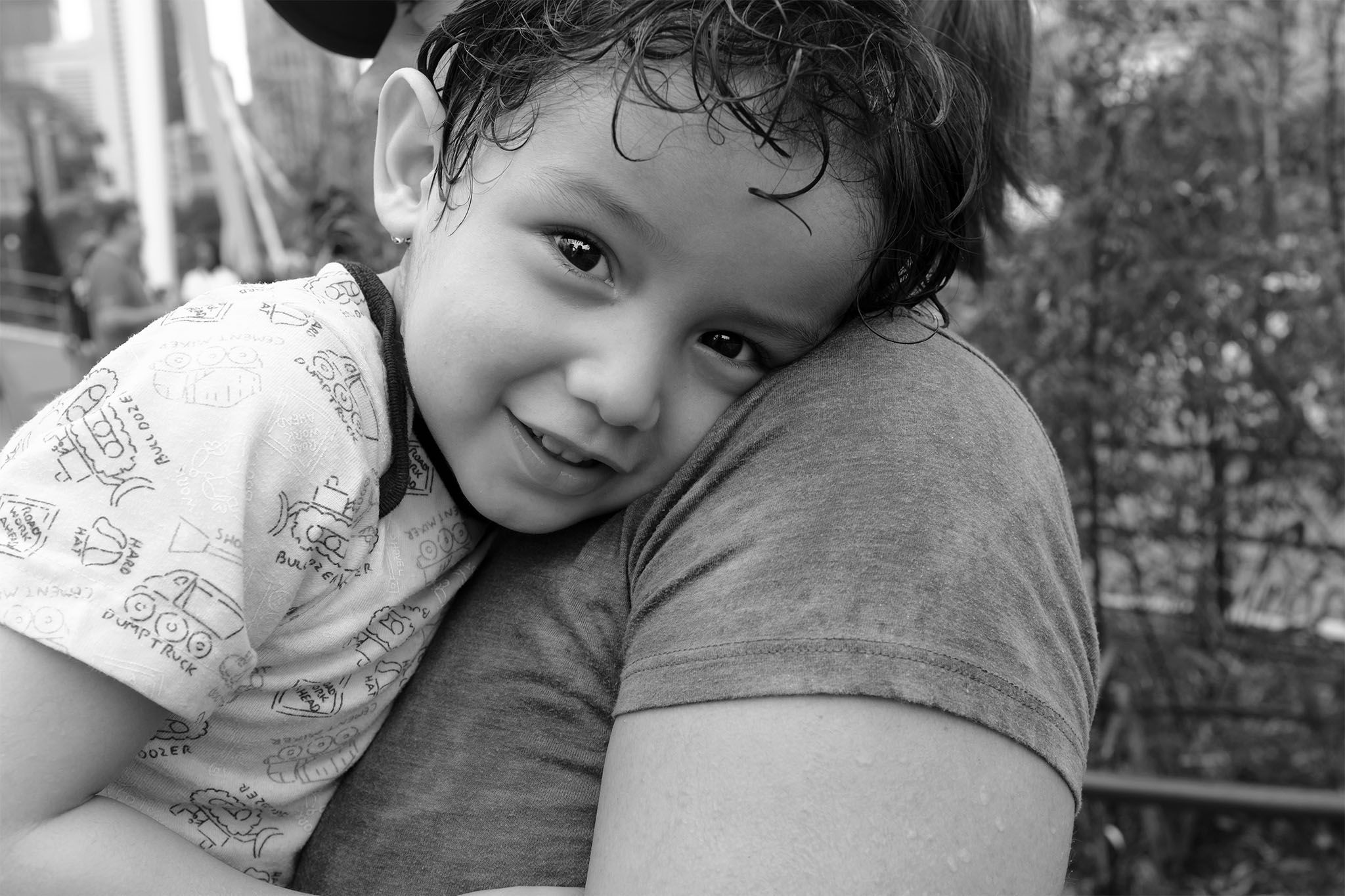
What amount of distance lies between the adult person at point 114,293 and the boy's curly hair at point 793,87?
5812 millimetres

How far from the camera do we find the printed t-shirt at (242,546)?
92 cm

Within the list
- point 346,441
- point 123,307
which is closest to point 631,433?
point 346,441

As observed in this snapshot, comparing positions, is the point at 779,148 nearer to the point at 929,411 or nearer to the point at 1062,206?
the point at 929,411

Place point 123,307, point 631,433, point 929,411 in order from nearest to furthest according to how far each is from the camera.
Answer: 1. point 929,411
2. point 631,433
3. point 123,307

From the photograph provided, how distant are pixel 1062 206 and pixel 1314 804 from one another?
4.93ft

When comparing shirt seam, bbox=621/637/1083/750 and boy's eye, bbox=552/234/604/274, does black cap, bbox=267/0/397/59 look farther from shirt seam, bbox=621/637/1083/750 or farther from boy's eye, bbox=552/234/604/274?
shirt seam, bbox=621/637/1083/750

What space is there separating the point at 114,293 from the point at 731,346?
6.58 m

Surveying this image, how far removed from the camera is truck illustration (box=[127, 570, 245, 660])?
0.92 metres

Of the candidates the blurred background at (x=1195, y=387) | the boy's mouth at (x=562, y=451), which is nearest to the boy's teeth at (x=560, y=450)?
the boy's mouth at (x=562, y=451)

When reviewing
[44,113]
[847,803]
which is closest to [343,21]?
[847,803]

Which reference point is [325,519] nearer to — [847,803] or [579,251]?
[579,251]

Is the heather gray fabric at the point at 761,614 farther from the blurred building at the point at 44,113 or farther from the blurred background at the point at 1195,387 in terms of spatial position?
the blurred building at the point at 44,113

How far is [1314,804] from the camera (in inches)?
104

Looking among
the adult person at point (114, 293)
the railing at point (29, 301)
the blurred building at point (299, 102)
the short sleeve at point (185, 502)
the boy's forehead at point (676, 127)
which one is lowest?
the railing at point (29, 301)
